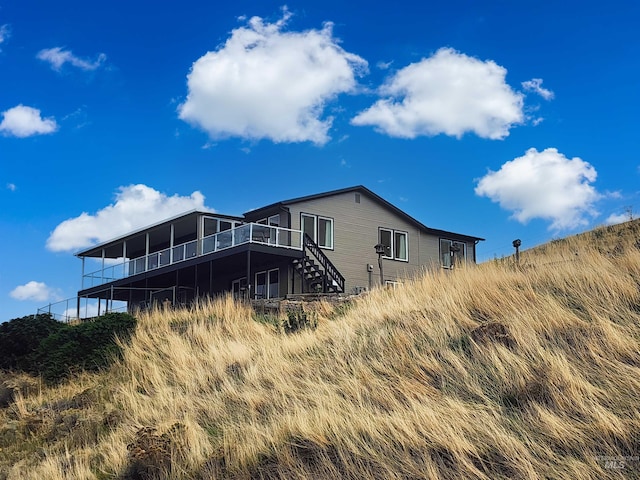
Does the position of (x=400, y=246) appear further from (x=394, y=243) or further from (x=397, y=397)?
(x=397, y=397)

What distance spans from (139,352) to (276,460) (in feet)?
25.7

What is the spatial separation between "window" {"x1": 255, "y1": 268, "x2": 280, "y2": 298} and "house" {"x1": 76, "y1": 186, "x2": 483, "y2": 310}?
44 millimetres

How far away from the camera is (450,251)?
1313 inches

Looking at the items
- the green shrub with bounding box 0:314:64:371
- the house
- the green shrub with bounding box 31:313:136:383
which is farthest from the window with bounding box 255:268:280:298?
the green shrub with bounding box 31:313:136:383

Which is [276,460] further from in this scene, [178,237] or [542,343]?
[178,237]

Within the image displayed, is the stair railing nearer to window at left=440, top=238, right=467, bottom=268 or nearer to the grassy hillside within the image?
window at left=440, top=238, right=467, bottom=268

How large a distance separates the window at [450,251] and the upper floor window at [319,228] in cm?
724

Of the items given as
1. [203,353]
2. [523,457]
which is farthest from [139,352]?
[523,457]

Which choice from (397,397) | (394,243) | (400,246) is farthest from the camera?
(400,246)

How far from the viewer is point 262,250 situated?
80.5ft

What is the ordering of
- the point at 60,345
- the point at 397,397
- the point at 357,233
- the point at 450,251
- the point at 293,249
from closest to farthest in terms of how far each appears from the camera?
the point at 397,397 → the point at 60,345 → the point at 293,249 → the point at 357,233 → the point at 450,251

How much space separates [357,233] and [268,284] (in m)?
4.73

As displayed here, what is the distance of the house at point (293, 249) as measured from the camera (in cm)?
2581

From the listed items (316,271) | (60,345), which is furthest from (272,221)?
(60,345)
